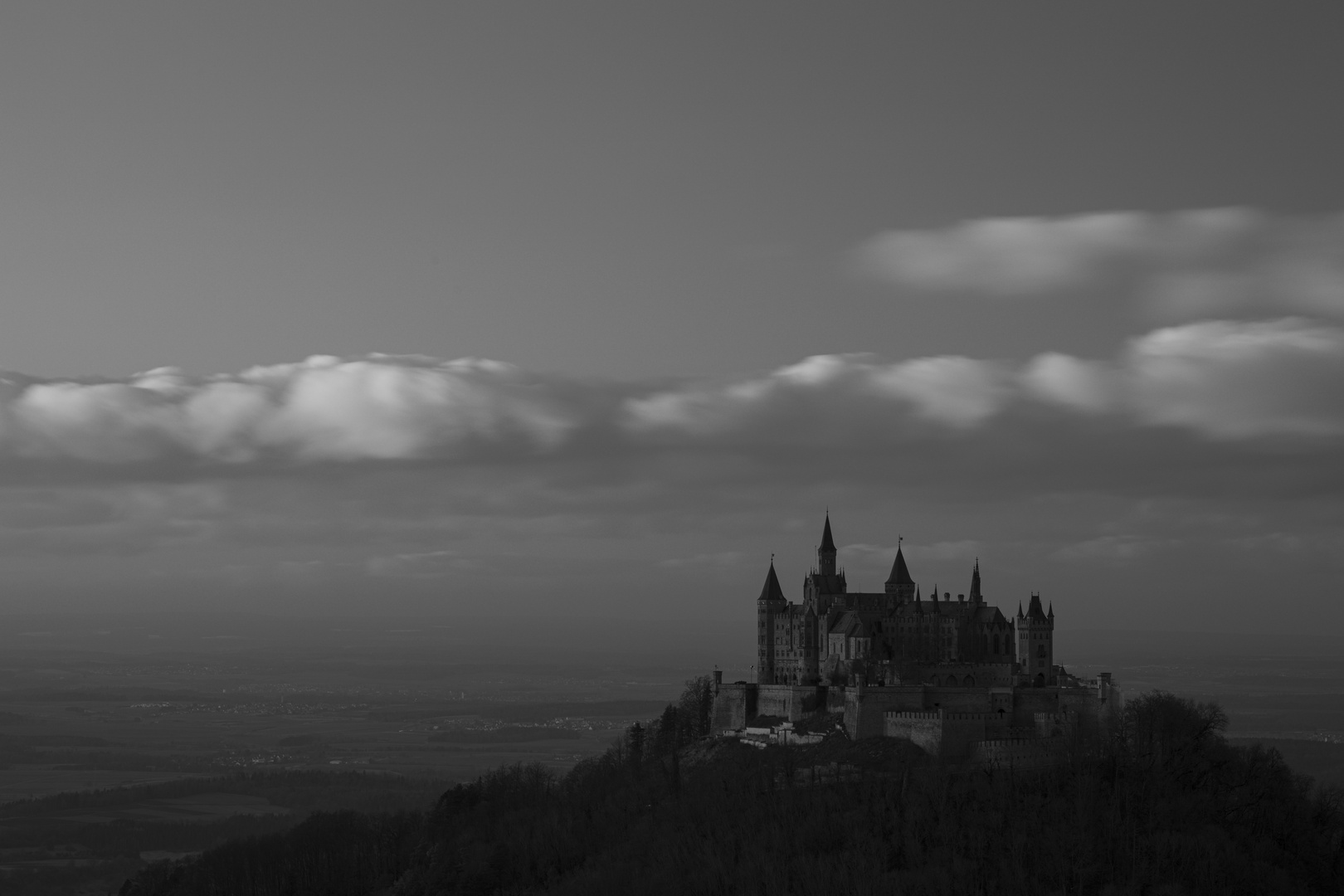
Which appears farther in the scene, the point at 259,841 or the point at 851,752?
the point at 259,841

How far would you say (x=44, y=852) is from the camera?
6368 inches

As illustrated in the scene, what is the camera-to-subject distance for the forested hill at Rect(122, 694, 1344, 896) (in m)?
80.1

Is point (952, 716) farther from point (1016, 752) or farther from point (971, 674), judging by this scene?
point (971, 674)

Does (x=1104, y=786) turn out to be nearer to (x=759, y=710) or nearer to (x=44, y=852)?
(x=759, y=710)

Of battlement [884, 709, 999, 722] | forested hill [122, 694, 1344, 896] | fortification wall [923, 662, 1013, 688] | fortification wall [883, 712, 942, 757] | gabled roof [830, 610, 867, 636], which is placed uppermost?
gabled roof [830, 610, 867, 636]

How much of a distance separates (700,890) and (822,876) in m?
7.51

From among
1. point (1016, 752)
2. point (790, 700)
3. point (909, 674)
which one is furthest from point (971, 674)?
point (1016, 752)

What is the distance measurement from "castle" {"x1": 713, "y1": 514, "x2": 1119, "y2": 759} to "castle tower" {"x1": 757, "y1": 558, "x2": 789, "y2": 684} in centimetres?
9

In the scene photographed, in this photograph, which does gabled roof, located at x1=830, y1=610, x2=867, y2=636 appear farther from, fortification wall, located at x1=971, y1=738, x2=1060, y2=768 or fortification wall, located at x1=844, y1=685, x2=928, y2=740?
fortification wall, located at x1=971, y1=738, x2=1060, y2=768

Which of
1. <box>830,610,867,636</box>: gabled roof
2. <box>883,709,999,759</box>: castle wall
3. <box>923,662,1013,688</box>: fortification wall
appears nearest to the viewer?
<box>883,709,999,759</box>: castle wall

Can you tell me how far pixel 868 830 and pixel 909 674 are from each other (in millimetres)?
29209

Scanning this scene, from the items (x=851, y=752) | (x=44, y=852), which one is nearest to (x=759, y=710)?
(x=851, y=752)

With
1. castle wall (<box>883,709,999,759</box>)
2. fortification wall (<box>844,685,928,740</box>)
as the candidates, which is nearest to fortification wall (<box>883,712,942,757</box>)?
castle wall (<box>883,709,999,759</box>)

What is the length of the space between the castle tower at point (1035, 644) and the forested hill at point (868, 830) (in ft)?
34.1
